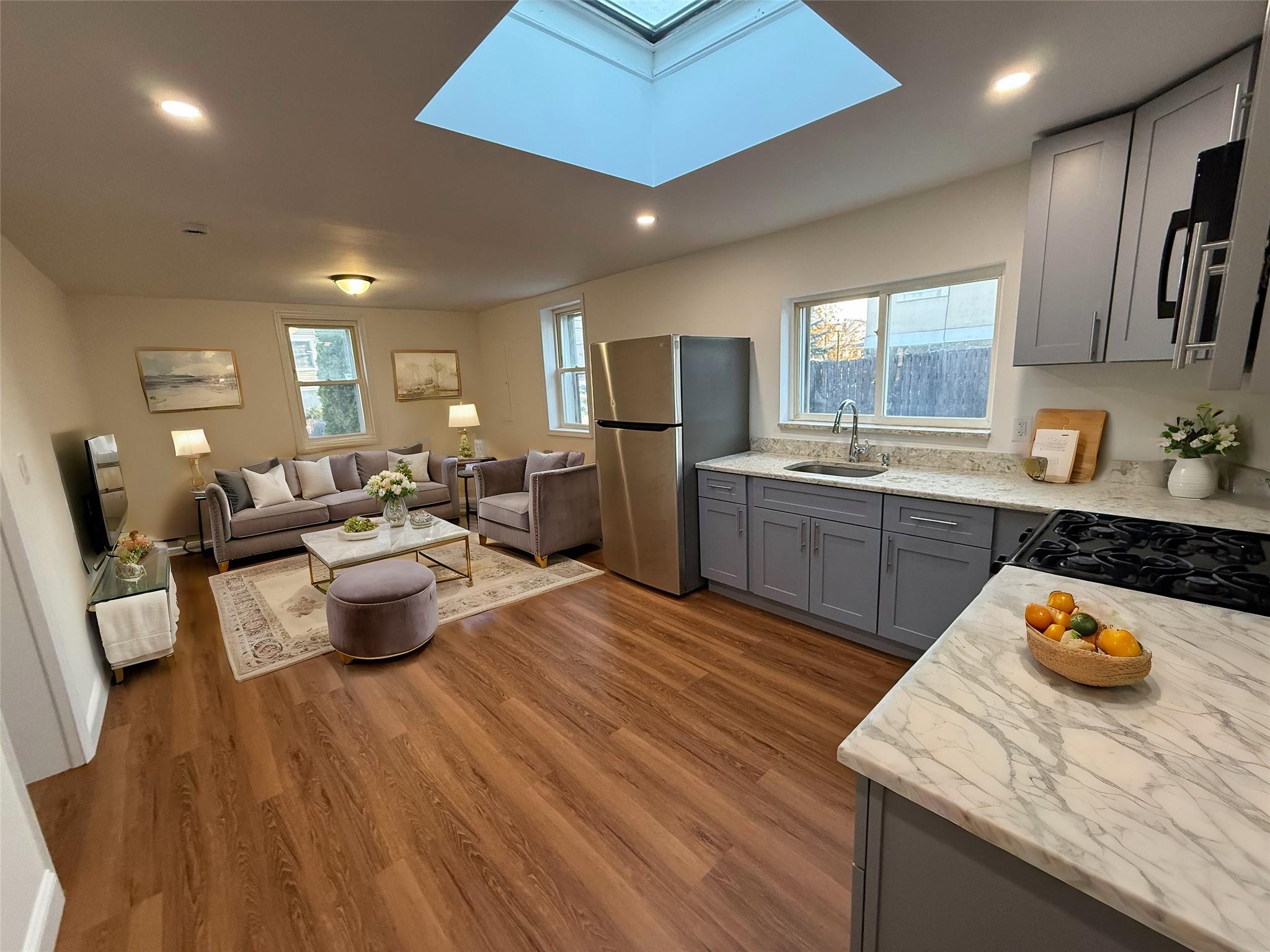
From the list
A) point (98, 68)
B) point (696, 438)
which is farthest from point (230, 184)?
point (696, 438)

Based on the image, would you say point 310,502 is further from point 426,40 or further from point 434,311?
point 426,40

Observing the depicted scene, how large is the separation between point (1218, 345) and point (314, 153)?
2.72 metres

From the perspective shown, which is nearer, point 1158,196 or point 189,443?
point 1158,196

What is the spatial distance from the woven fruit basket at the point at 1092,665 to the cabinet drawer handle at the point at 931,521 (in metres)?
1.50

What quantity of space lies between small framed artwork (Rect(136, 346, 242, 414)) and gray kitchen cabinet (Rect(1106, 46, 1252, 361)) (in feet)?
21.3

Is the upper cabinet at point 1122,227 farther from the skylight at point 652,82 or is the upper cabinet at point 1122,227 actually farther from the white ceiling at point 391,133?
the skylight at point 652,82

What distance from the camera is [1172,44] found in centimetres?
154

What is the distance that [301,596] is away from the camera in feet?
12.1

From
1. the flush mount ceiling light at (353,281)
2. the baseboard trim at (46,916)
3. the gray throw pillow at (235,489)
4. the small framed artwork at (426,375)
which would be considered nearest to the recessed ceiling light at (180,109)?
the flush mount ceiling light at (353,281)

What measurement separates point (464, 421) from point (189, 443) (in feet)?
8.20

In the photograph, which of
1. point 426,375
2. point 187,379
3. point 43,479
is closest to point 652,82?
point 43,479

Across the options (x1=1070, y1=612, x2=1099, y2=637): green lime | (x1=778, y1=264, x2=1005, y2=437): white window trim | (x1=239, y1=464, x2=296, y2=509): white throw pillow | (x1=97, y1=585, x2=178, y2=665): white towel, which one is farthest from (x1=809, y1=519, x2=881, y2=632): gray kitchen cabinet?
(x1=239, y1=464, x2=296, y2=509): white throw pillow

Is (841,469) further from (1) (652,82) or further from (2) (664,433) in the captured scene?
(1) (652,82)

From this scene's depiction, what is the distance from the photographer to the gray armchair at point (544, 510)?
13.4 ft
